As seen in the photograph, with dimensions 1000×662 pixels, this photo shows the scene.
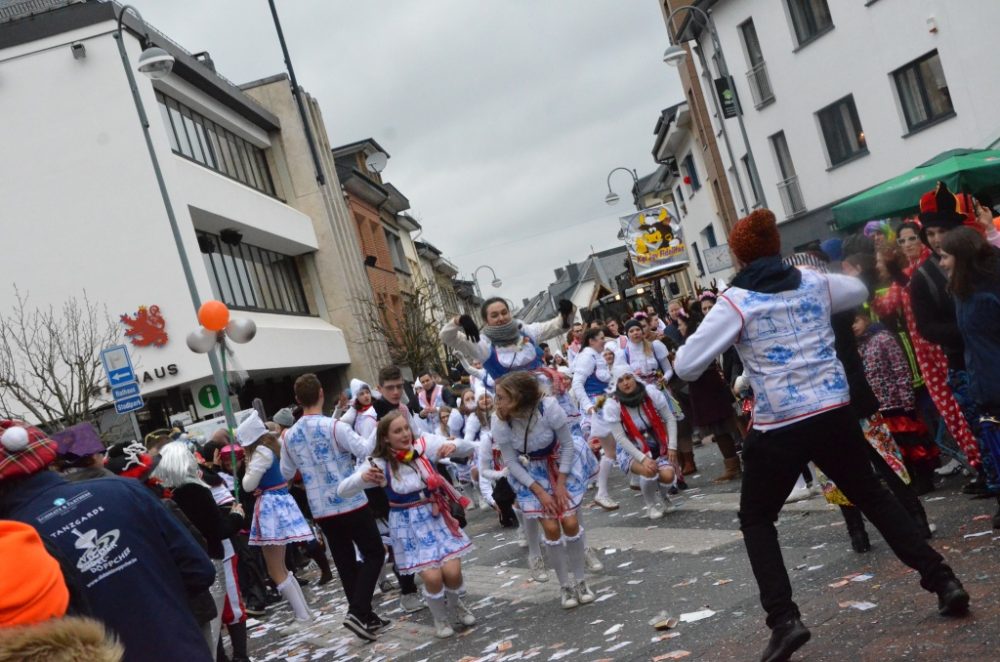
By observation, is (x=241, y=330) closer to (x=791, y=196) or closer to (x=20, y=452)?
(x=20, y=452)

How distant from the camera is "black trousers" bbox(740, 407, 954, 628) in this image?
544 centimetres

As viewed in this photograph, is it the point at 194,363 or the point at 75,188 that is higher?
the point at 75,188

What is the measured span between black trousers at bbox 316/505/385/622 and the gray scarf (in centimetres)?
172

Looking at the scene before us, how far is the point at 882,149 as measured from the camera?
2853cm

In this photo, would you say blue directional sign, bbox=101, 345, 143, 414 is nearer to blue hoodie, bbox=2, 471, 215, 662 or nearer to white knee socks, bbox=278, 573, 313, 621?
white knee socks, bbox=278, 573, 313, 621

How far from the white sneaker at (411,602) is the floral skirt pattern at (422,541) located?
66.7 inches

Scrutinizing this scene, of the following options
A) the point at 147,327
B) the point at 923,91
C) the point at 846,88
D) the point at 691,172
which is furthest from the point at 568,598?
the point at 691,172

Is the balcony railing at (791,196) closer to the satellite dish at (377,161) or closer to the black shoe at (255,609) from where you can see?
the satellite dish at (377,161)

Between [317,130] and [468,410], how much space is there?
27640 millimetres

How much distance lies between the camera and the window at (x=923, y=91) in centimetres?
2592

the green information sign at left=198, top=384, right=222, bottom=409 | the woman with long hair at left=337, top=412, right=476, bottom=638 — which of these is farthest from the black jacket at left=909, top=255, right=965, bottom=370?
the green information sign at left=198, top=384, right=222, bottom=409

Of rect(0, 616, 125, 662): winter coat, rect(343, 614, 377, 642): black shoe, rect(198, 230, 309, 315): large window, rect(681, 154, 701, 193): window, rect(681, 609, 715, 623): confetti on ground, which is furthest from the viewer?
rect(681, 154, 701, 193): window

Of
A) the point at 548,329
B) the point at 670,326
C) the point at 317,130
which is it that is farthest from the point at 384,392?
the point at 317,130

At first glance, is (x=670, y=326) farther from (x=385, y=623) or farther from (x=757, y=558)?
(x=757, y=558)
